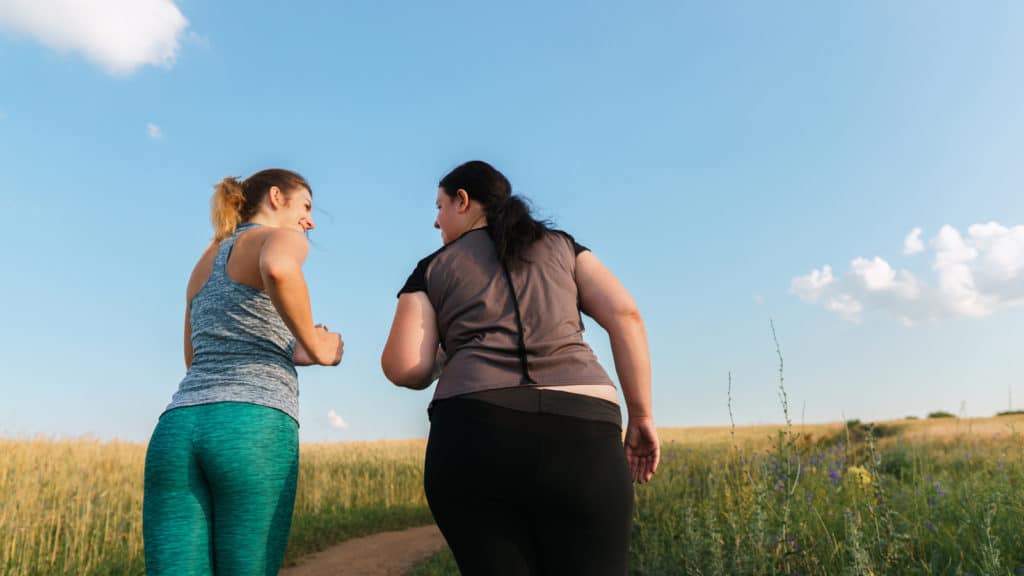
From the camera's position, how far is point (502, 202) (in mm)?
2514

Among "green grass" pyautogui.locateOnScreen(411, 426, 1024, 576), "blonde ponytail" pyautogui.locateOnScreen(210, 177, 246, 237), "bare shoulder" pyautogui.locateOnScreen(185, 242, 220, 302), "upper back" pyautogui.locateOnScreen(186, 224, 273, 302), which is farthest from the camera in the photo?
"green grass" pyautogui.locateOnScreen(411, 426, 1024, 576)

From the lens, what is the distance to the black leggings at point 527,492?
2.01m

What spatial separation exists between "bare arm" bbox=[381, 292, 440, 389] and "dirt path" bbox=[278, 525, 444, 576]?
678 cm

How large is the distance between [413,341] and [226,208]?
1.32 meters

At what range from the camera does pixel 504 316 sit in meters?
2.22

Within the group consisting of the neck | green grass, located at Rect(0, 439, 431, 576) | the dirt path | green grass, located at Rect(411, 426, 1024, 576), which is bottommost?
the dirt path

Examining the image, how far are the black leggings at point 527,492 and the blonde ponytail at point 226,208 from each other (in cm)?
160

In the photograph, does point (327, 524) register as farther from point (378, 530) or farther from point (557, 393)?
point (557, 393)

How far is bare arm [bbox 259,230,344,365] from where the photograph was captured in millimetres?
2637

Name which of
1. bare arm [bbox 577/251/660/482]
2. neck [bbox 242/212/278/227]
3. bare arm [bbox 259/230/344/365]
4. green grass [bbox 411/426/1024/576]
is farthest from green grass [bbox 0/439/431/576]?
bare arm [bbox 577/251/660/482]

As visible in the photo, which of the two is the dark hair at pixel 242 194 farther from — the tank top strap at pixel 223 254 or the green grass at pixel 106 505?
the green grass at pixel 106 505

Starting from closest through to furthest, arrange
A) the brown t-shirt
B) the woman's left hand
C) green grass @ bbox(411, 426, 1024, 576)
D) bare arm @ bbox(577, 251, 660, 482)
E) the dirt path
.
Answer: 1. the brown t-shirt
2. bare arm @ bbox(577, 251, 660, 482)
3. the woman's left hand
4. green grass @ bbox(411, 426, 1024, 576)
5. the dirt path

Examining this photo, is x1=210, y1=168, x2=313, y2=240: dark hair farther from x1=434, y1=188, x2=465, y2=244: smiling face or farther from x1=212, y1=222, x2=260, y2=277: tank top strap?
x1=434, y1=188, x2=465, y2=244: smiling face

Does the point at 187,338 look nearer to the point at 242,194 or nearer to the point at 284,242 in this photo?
the point at 242,194
